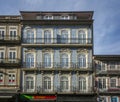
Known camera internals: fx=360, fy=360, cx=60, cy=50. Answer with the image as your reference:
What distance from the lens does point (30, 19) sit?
53.0 metres

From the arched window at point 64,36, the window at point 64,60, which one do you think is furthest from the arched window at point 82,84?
the arched window at point 64,36

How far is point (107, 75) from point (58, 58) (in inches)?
504

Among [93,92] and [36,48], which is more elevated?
[36,48]

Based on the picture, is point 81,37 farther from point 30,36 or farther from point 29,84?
point 29,84

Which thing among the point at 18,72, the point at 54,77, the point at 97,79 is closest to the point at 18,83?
the point at 18,72

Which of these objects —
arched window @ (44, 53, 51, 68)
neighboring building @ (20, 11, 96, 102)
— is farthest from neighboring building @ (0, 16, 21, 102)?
arched window @ (44, 53, 51, 68)

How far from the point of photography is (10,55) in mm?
52281

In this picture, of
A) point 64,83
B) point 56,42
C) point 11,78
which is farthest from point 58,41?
point 11,78

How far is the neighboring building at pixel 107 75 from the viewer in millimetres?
60453

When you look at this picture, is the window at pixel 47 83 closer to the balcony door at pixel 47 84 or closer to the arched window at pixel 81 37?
the balcony door at pixel 47 84

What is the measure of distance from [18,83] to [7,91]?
6.35 feet

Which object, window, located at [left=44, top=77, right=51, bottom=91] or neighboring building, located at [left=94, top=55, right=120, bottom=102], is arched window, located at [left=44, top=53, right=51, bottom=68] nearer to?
window, located at [left=44, top=77, right=51, bottom=91]

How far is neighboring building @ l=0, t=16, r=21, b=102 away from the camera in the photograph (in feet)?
168

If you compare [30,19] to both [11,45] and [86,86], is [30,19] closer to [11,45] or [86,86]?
[11,45]
